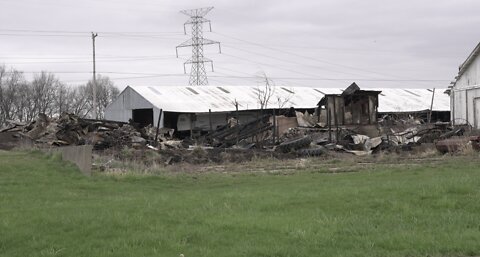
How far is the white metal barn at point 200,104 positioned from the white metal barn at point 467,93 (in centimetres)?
1766

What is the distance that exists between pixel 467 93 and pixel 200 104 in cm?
2279

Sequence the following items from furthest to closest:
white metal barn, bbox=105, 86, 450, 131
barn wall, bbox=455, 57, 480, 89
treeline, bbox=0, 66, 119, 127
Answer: treeline, bbox=0, 66, 119, 127 → white metal barn, bbox=105, 86, 450, 131 → barn wall, bbox=455, 57, 480, 89

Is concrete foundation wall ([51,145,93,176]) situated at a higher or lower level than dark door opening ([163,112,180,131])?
lower

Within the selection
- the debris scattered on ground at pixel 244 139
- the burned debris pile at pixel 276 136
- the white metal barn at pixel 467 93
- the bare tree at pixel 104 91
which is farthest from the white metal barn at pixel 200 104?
the bare tree at pixel 104 91

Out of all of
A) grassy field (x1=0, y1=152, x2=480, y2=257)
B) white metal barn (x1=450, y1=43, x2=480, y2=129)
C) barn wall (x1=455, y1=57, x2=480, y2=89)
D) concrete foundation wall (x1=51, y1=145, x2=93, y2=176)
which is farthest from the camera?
white metal barn (x1=450, y1=43, x2=480, y2=129)

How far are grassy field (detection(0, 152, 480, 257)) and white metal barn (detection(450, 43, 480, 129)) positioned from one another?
2569 centimetres

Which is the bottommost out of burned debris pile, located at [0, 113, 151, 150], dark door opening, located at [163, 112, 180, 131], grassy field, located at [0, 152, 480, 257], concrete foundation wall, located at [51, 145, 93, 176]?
grassy field, located at [0, 152, 480, 257]

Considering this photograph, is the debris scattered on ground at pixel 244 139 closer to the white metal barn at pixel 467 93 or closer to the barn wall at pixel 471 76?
the white metal barn at pixel 467 93

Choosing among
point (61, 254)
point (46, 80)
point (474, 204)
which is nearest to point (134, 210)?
point (61, 254)

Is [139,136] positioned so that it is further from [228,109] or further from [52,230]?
[52,230]

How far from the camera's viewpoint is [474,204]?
923 cm

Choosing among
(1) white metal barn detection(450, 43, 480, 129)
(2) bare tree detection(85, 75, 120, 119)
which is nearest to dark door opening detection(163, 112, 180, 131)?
(1) white metal barn detection(450, 43, 480, 129)

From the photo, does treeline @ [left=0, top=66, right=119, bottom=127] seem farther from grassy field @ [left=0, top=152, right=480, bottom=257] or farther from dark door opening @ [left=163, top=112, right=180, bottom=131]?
grassy field @ [left=0, top=152, right=480, bottom=257]

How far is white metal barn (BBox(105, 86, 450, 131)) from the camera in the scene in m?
49.8
